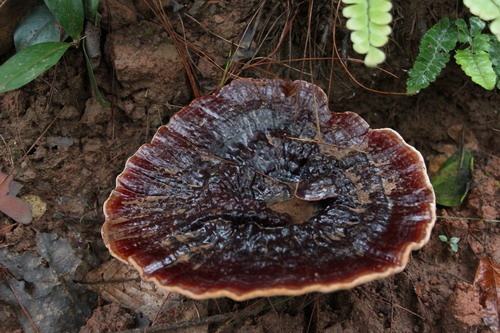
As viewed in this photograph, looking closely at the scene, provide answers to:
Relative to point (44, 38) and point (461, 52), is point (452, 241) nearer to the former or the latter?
point (461, 52)

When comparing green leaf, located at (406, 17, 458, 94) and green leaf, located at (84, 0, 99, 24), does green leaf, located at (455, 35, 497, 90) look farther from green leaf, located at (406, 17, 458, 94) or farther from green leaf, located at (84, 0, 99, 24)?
green leaf, located at (84, 0, 99, 24)

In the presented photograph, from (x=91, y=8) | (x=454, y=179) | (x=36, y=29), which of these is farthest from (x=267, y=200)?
(x=36, y=29)

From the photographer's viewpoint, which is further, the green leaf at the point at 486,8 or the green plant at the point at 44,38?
the green plant at the point at 44,38

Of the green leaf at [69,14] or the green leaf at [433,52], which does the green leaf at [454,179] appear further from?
the green leaf at [69,14]

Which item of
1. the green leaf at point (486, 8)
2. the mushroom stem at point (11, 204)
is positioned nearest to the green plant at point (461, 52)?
the green leaf at point (486, 8)

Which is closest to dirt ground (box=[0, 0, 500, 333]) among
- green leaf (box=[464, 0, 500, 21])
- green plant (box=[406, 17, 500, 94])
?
green plant (box=[406, 17, 500, 94])
